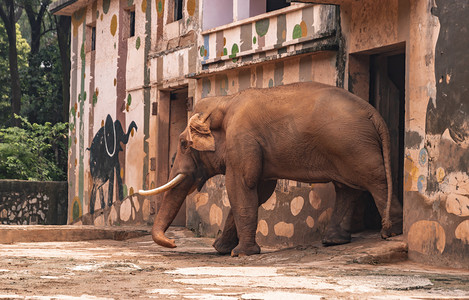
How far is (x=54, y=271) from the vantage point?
8.09 metres

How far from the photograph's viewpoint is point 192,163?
1095cm

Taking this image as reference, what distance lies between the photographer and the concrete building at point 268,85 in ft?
29.2

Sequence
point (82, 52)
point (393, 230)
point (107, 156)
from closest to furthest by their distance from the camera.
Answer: point (393, 230)
point (107, 156)
point (82, 52)

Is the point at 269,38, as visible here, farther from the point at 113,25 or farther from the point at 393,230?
the point at 113,25

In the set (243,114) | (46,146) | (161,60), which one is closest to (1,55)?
(46,146)

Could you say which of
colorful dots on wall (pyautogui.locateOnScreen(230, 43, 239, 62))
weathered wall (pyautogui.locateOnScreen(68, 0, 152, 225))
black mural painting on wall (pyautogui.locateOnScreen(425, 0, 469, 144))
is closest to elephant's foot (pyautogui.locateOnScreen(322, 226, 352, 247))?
black mural painting on wall (pyautogui.locateOnScreen(425, 0, 469, 144))

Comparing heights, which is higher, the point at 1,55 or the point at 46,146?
the point at 1,55

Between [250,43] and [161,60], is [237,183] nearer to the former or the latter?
[250,43]

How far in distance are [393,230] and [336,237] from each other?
2.27 ft

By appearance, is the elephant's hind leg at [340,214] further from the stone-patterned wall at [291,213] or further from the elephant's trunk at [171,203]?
the elephant's trunk at [171,203]

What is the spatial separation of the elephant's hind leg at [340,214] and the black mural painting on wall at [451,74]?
4.27ft

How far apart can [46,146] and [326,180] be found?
652 inches

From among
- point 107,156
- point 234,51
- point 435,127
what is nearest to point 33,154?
point 107,156

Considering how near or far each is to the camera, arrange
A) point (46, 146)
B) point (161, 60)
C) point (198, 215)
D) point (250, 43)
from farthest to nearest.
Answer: point (46, 146) → point (161, 60) → point (198, 215) → point (250, 43)
